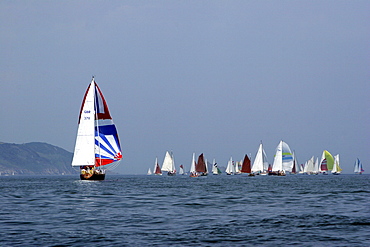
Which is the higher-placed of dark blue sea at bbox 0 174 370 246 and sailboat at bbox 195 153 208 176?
sailboat at bbox 195 153 208 176

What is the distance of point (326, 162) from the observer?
195 m

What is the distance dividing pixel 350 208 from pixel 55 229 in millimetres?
19617

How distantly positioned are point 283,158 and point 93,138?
282ft

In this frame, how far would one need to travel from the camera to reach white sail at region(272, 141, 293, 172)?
155m

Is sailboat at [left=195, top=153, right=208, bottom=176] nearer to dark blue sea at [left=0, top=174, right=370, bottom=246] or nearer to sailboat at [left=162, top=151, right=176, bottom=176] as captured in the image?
→ sailboat at [left=162, top=151, right=176, bottom=176]

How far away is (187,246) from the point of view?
19219mm

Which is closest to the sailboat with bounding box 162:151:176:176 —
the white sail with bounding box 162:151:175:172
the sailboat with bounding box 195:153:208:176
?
the white sail with bounding box 162:151:175:172

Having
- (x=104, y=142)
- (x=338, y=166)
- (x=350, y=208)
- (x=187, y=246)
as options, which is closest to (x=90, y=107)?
(x=104, y=142)

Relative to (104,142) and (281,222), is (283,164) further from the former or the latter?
(281,222)

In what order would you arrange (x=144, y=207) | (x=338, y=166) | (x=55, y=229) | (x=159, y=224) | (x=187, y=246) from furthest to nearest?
(x=338, y=166) < (x=144, y=207) < (x=159, y=224) < (x=55, y=229) < (x=187, y=246)

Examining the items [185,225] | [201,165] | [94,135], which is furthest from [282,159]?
[185,225]

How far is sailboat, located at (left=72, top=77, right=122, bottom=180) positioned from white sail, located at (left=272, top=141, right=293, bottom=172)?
79663mm

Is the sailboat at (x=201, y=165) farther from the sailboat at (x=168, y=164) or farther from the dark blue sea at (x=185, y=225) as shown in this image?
the dark blue sea at (x=185, y=225)

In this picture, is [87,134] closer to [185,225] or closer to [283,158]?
[185,225]
